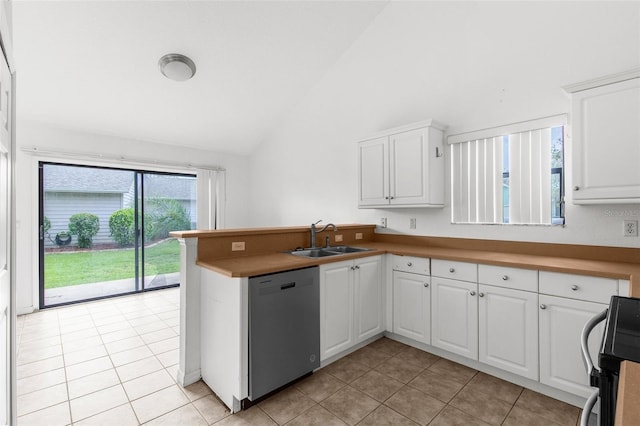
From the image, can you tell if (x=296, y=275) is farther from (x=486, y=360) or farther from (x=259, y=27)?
(x=259, y=27)

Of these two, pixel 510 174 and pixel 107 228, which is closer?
pixel 510 174

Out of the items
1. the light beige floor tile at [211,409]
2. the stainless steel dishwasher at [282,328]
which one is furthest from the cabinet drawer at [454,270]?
the light beige floor tile at [211,409]

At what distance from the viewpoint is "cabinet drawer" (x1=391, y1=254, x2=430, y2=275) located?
102 inches

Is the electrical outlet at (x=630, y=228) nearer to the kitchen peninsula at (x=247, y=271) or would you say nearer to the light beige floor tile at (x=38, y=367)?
the kitchen peninsula at (x=247, y=271)

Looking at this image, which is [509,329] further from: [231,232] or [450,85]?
[450,85]

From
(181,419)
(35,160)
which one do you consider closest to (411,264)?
(181,419)

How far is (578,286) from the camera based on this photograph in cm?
188

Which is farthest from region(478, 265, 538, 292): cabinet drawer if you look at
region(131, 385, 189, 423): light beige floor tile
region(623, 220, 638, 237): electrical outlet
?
region(131, 385, 189, 423): light beige floor tile

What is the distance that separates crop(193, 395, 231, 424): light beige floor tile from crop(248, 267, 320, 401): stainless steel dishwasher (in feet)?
0.67

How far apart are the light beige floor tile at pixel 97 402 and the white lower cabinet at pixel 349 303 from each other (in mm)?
1406

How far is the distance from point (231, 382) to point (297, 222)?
2.97 m

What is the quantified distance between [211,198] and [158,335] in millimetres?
2524

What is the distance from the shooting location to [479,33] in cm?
285

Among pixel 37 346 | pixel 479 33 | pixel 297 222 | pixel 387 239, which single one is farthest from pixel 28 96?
pixel 479 33
